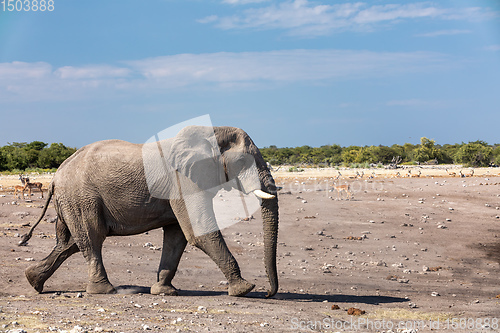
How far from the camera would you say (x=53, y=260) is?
377 inches

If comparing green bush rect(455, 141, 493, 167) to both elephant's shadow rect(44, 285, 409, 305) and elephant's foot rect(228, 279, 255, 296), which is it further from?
elephant's foot rect(228, 279, 255, 296)

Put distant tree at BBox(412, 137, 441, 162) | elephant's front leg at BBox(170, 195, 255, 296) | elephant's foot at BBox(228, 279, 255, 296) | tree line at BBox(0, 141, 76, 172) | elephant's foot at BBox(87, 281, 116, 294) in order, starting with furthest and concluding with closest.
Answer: distant tree at BBox(412, 137, 441, 162) → tree line at BBox(0, 141, 76, 172) → elephant's foot at BBox(87, 281, 116, 294) → elephant's foot at BBox(228, 279, 255, 296) → elephant's front leg at BBox(170, 195, 255, 296)

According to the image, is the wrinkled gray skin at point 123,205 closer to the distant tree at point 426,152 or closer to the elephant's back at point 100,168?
the elephant's back at point 100,168

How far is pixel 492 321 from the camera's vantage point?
8352 mm

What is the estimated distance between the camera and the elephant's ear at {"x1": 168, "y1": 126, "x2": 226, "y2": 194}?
29.5 ft

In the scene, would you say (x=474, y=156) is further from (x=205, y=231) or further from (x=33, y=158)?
(x=205, y=231)

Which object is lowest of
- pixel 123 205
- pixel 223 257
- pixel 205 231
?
pixel 223 257

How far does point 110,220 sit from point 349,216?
12.0 metres

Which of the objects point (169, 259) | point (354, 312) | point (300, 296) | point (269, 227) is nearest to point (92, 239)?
point (169, 259)

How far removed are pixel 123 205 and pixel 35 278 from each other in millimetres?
2033

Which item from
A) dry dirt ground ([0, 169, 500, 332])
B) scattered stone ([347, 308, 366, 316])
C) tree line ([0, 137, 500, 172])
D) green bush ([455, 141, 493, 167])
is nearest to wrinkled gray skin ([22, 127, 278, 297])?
dry dirt ground ([0, 169, 500, 332])

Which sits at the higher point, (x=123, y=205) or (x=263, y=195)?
(x=263, y=195)

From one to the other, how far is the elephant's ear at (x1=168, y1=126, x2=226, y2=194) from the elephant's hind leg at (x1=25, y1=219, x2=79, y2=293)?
2.39 metres

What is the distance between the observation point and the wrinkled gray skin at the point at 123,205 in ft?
29.3
